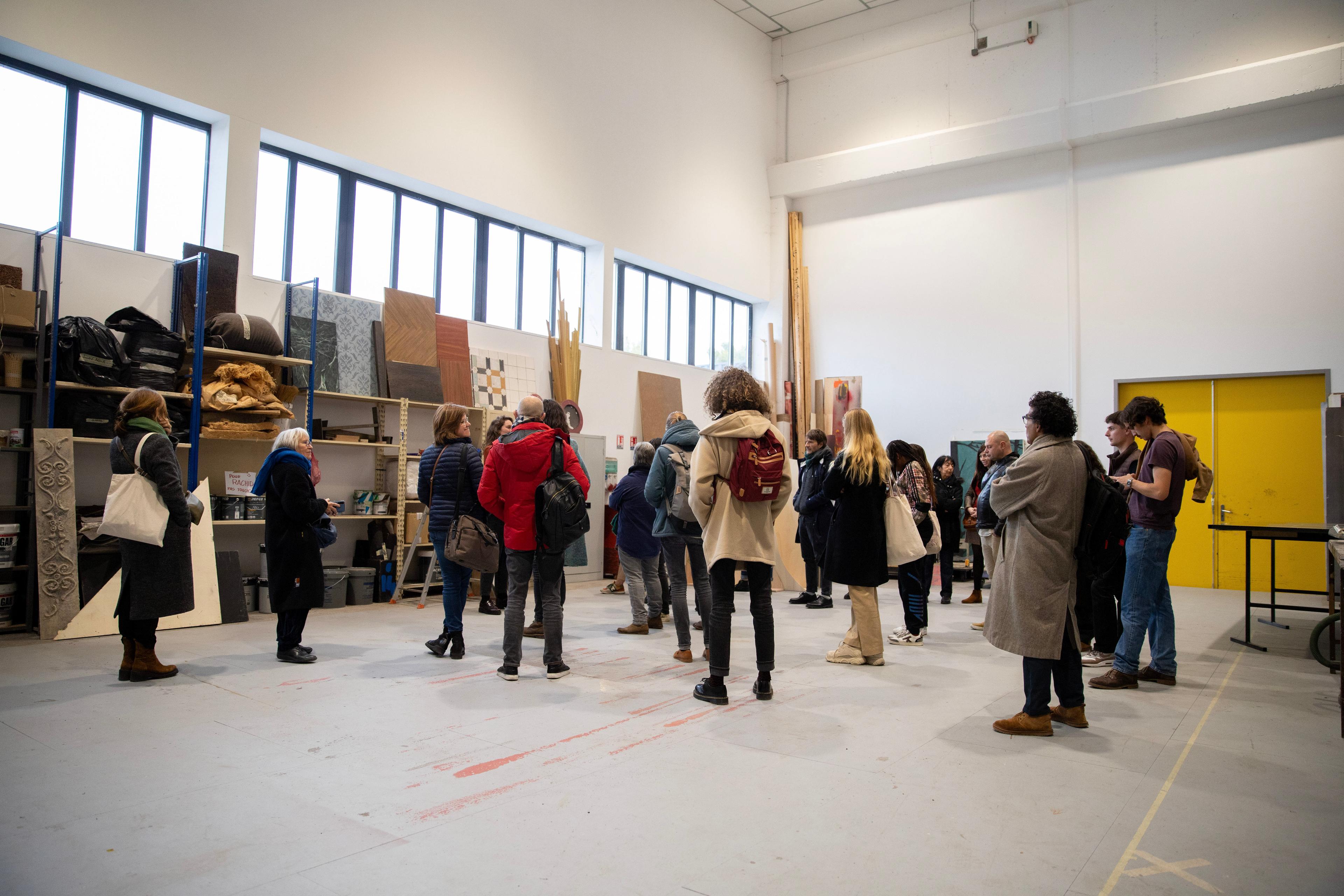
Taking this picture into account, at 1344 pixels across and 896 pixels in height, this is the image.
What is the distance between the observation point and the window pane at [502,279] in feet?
31.4

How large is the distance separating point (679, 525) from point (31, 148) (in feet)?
18.5

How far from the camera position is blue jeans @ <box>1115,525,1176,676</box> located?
4359 millimetres

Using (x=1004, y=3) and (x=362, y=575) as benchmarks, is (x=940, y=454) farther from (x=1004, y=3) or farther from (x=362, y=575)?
(x=362, y=575)

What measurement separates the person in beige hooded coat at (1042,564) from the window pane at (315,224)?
6.67m

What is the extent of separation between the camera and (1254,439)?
995cm

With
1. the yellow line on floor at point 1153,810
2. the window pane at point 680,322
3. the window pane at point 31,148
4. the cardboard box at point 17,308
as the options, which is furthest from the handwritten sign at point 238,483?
the window pane at point 680,322

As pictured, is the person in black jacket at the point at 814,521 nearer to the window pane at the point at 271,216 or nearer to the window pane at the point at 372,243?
the window pane at the point at 372,243

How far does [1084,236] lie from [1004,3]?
139 inches

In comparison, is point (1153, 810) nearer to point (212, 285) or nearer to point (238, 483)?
point (238, 483)

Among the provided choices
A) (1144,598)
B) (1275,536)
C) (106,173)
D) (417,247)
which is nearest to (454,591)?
(1144,598)

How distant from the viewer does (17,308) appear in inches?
211

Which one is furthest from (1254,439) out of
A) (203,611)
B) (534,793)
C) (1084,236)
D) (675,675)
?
(203,611)

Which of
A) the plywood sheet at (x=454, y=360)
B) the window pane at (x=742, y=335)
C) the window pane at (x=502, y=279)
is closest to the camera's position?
the plywood sheet at (x=454, y=360)

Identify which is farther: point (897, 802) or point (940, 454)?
point (940, 454)
